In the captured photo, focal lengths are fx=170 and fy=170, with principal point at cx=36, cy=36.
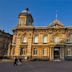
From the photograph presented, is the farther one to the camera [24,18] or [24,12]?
[24,12]

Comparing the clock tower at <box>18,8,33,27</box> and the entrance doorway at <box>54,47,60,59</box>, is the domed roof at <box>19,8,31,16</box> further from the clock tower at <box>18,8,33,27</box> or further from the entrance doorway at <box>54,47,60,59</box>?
the entrance doorway at <box>54,47,60,59</box>

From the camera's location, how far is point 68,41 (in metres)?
52.0

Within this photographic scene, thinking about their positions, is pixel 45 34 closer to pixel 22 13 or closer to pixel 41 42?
pixel 41 42

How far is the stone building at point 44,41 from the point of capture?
51.5m

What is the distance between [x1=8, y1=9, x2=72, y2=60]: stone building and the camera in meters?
51.5

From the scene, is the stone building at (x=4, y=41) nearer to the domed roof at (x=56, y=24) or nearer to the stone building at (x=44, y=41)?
the stone building at (x=44, y=41)

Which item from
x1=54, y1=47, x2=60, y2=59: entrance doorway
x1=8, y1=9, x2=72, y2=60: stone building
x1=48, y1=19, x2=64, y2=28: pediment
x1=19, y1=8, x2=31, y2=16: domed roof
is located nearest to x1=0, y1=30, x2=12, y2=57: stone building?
x1=19, y1=8, x2=31, y2=16: domed roof

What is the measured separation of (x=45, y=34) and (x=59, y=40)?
4.84 metres

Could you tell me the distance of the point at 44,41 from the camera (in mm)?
53562

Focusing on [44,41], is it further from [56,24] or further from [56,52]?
[56,24]

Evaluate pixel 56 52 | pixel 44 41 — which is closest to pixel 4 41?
pixel 44 41

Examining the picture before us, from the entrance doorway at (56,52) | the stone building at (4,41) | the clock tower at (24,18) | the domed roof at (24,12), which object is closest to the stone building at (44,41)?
the entrance doorway at (56,52)

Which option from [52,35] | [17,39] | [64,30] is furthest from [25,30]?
[64,30]

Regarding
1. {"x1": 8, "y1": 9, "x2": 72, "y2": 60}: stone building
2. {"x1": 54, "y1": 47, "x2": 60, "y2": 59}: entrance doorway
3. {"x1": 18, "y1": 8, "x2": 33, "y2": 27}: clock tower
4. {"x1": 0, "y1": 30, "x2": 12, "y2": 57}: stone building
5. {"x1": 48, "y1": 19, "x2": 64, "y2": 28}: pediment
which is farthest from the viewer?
{"x1": 0, "y1": 30, "x2": 12, "y2": 57}: stone building
